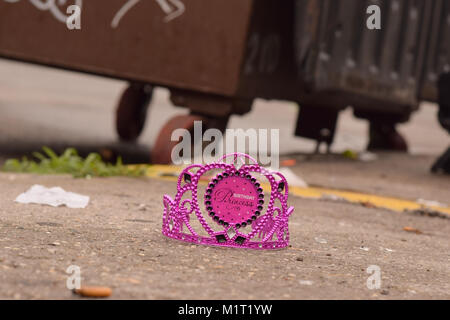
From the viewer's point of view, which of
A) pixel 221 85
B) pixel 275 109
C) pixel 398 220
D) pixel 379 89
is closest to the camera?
pixel 398 220

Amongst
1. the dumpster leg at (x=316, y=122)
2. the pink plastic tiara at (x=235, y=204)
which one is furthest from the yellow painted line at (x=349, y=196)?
the dumpster leg at (x=316, y=122)

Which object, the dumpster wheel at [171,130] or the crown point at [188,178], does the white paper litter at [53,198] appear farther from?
the dumpster wheel at [171,130]

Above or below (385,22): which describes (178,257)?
below

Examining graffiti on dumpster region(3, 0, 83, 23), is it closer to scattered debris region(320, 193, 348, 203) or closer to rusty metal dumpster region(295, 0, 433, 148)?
rusty metal dumpster region(295, 0, 433, 148)

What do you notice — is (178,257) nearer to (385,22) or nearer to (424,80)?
(385,22)

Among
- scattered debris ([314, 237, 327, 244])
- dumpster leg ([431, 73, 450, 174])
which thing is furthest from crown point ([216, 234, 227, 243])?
dumpster leg ([431, 73, 450, 174])

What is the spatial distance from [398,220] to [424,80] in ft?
14.1

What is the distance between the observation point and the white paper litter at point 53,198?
3.50m

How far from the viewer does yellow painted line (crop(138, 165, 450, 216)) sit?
484 cm

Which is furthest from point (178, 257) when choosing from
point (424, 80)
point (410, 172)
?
point (424, 80)

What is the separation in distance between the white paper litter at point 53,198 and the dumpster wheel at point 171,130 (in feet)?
7.61

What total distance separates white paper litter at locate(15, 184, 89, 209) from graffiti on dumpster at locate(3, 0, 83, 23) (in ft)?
9.04

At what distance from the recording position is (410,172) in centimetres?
691

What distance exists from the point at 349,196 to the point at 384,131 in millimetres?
4550
